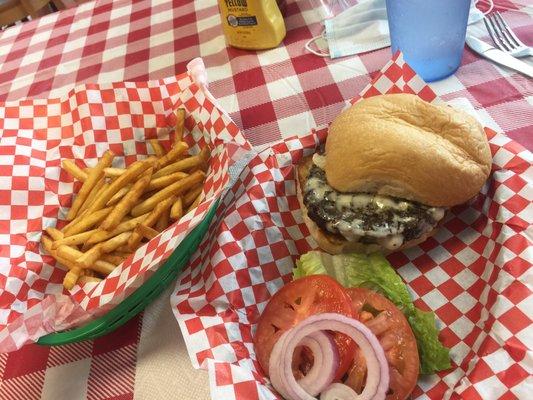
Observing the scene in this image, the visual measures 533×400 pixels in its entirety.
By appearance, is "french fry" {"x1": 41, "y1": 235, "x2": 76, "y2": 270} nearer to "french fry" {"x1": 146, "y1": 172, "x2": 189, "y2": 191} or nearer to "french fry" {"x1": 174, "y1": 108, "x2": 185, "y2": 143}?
"french fry" {"x1": 146, "y1": 172, "x2": 189, "y2": 191}

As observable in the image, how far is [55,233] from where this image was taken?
1886 mm

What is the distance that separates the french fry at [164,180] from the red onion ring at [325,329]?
0.80 meters

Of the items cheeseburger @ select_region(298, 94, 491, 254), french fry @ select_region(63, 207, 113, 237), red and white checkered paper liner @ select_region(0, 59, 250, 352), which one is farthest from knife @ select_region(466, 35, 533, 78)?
french fry @ select_region(63, 207, 113, 237)

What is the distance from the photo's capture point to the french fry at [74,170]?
200 cm

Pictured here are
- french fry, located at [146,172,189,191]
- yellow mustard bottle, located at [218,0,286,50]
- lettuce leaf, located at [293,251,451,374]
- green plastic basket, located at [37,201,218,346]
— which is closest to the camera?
lettuce leaf, located at [293,251,451,374]

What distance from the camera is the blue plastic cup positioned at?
2.02 m

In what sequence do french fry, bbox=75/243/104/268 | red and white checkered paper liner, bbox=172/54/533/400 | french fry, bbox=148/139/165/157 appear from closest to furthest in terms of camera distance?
red and white checkered paper liner, bbox=172/54/533/400 < french fry, bbox=75/243/104/268 < french fry, bbox=148/139/165/157

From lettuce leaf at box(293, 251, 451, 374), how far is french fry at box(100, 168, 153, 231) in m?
0.68

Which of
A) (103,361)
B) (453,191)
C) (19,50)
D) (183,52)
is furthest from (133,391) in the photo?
(19,50)

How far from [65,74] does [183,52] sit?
792 mm

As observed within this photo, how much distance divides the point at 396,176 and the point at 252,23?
1.50 m

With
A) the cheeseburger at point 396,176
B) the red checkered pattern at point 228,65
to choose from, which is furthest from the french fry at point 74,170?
the cheeseburger at point 396,176

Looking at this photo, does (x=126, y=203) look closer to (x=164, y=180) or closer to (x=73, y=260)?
(x=164, y=180)

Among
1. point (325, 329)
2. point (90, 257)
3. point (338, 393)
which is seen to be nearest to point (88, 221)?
point (90, 257)
